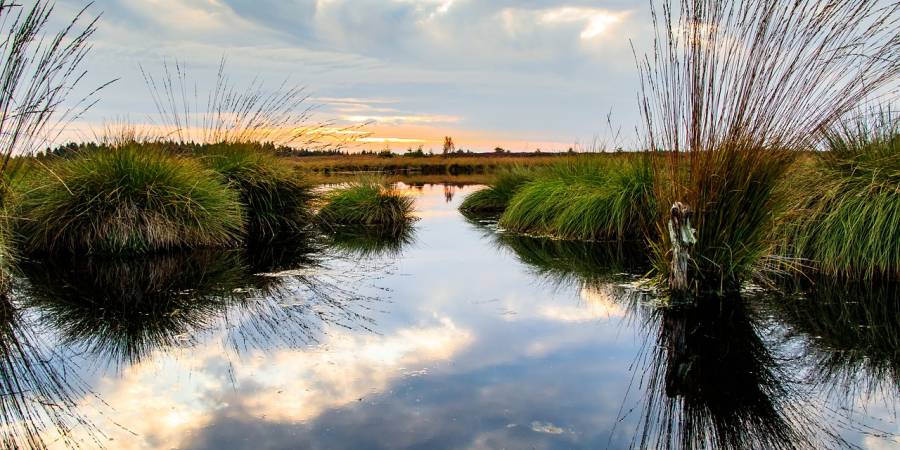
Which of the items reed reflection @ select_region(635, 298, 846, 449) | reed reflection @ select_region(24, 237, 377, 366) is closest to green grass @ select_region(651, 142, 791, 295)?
reed reflection @ select_region(635, 298, 846, 449)

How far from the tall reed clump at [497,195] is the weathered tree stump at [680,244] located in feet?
30.2

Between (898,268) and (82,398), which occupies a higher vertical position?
(898,268)

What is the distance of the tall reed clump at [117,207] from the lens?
23.8 ft

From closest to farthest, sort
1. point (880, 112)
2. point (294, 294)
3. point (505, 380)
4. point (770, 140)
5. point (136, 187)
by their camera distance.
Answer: point (505, 380) → point (770, 140) → point (294, 294) → point (880, 112) → point (136, 187)

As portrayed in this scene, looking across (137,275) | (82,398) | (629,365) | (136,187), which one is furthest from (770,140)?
(136,187)

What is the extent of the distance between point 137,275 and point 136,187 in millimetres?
1795

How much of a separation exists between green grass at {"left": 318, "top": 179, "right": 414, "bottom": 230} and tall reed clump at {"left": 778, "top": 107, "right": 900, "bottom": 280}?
24.3ft

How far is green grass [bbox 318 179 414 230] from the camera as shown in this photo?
12250 millimetres

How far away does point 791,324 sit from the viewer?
4.11m

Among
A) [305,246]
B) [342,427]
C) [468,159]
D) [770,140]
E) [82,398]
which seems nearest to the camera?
[342,427]

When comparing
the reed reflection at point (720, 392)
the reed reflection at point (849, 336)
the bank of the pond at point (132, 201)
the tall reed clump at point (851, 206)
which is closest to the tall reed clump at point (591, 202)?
the tall reed clump at point (851, 206)

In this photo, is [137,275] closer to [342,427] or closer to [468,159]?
[342,427]

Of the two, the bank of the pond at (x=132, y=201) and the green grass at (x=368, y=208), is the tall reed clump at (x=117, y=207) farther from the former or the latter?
the green grass at (x=368, y=208)

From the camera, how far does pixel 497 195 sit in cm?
1500
